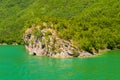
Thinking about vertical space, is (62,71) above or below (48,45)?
below

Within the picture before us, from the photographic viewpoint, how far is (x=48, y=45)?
12925 centimetres

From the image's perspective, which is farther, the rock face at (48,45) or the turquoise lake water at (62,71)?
the rock face at (48,45)

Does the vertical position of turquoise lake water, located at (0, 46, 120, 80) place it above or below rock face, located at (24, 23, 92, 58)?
below

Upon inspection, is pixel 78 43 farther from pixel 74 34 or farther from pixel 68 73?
pixel 68 73

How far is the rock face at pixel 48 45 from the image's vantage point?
407 ft

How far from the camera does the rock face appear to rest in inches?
4889

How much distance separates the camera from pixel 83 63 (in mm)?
103812

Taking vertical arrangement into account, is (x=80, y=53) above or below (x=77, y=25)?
below

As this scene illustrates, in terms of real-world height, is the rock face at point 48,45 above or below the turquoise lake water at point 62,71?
above

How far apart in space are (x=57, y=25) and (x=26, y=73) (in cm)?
4929

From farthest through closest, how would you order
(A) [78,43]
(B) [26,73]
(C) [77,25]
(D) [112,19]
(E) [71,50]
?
1. (D) [112,19]
2. (C) [77,25]
3. (A) [78,43]
4. (E) [71,50]
5. (B) [26,73]

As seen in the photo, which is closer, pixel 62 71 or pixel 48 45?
pixel 62 71

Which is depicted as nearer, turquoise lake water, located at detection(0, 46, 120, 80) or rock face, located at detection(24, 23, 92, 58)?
turquoise lake water, located at detection(0, 46, 120, 80)

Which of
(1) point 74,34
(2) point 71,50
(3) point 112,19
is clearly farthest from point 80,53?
(3) point 112,19
